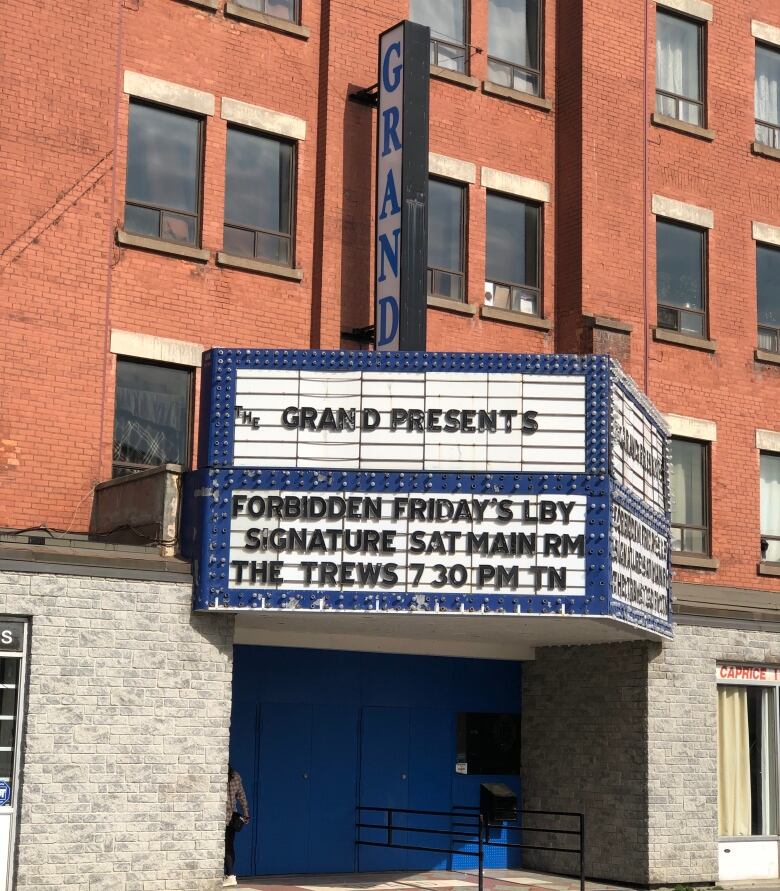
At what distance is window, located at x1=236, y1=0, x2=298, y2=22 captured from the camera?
20922mm

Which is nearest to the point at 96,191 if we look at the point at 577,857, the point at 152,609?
the point at 152,609

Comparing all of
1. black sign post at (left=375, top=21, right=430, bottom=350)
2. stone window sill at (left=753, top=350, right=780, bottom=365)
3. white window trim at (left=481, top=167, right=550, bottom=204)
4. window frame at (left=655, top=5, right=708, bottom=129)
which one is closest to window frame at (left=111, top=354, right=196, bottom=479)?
black sign post at (left=375, top=21, right=430, bottom=350)

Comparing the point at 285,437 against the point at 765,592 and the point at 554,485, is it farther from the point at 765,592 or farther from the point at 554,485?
the point at 765,592

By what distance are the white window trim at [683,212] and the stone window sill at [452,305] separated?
4220 millimetres

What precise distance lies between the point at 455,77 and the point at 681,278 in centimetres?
537

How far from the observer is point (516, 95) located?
23.2 m

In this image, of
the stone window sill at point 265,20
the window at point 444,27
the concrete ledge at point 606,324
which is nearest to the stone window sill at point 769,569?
the concrete ledge at point 606,324

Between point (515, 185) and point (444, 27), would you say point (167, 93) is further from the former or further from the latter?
point (515, 185)

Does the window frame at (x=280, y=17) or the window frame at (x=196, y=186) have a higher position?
the window frame at (x=280, y=17)

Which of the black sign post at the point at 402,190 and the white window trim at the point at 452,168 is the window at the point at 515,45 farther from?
the black sign post at the point at 402,190

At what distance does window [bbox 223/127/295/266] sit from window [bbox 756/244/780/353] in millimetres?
9257

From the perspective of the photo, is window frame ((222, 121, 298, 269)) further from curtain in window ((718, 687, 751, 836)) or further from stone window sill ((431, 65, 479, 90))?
curtain in window ((718, 687, 751, 836))

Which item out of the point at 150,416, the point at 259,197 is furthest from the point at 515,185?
the point at 150,416

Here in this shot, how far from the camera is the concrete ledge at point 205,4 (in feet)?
65.8
